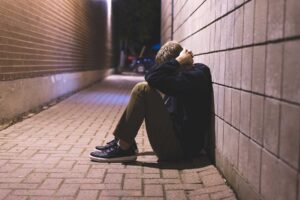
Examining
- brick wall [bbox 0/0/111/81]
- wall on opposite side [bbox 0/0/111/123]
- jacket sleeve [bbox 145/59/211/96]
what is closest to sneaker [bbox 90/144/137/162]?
jacket sleeve [bbox 145/59/211/96]

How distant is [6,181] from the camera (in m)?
3.87

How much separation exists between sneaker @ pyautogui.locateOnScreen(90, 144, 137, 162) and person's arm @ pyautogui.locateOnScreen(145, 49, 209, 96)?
0.77m

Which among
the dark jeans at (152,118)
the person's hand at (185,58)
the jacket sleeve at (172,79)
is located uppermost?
the person's hand at (185,58)

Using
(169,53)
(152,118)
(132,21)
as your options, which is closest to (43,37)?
(169,53)

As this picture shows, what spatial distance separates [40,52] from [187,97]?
230 inches

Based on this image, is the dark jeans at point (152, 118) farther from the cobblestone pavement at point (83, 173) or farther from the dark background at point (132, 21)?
the dark background at point (132, 21)

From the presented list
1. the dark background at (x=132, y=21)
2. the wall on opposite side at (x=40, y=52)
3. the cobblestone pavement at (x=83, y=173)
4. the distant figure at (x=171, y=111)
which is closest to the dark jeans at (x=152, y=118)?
the distant figure at (x=171, y=111)

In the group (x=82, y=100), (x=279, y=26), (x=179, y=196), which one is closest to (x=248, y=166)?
(x=179, y=196)

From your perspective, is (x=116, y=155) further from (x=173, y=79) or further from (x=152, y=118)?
(x=173, y=79)

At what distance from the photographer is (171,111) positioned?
4.50 m

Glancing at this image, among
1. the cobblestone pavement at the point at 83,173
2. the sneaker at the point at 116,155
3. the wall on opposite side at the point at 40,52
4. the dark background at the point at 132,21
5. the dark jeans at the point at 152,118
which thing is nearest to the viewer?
the cobblestone pavement at the point at 83,173

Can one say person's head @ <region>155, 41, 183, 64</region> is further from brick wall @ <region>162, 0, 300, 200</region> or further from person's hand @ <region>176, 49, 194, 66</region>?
brick wall @ <region>162, 0, 300, 200</region>

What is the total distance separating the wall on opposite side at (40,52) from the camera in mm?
7199

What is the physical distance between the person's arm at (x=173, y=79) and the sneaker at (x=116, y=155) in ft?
2.54
